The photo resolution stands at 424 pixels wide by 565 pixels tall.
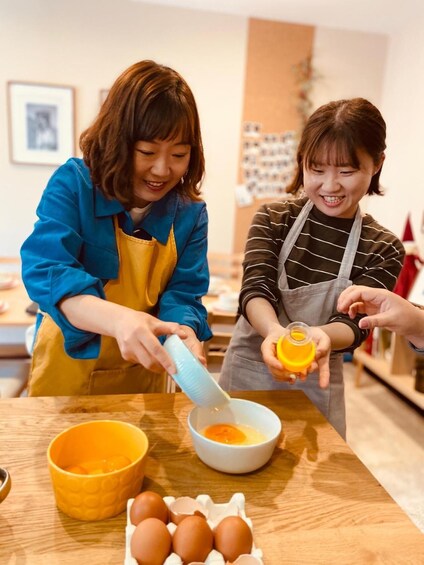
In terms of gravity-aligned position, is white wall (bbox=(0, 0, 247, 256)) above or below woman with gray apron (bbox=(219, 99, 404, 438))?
above

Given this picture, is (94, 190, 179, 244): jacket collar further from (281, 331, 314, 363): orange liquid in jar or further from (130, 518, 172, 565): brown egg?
(130, 518, 172, 565): brown egg

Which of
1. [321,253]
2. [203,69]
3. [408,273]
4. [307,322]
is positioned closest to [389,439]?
[408,273]

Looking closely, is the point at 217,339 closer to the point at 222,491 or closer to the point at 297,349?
the point at 297,349

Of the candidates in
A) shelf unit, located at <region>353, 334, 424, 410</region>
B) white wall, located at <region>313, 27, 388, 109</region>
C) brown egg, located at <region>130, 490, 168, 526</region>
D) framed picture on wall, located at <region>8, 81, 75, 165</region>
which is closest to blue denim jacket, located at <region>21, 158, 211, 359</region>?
brown egg, located at <region>130, 490, 168, 526</region>

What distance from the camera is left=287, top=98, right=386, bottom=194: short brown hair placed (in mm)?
1134

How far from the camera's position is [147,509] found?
2.32ft

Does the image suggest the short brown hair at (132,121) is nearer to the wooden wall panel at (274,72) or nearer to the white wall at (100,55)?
the white wall at (100,55)

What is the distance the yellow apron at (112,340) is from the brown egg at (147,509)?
0.54m

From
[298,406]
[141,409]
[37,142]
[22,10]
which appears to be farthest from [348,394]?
[22,10]

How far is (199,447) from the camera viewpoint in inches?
34.9

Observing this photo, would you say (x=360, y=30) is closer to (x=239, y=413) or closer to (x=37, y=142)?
(x=37, y=142)

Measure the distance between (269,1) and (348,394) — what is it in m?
2.70

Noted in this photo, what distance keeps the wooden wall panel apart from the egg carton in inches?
125

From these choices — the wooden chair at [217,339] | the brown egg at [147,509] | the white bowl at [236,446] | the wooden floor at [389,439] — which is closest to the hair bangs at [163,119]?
the white bowl at [236,446]
